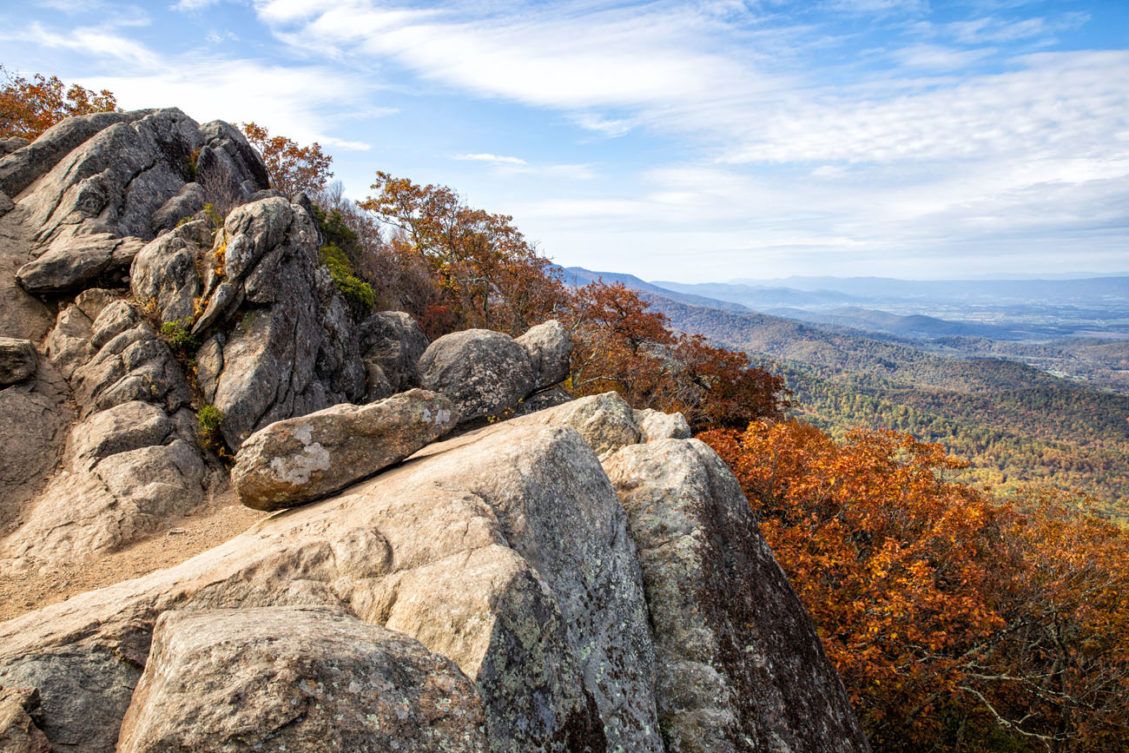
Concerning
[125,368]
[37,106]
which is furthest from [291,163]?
[125,368]

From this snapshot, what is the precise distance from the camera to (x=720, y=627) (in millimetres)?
9945

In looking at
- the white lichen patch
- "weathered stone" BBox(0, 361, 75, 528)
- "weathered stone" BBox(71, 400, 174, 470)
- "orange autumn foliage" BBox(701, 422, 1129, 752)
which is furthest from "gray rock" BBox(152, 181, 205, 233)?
"orange autumn foliage" BBox(701, 422, 1129, 752)

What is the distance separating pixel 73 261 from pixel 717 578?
891 inches

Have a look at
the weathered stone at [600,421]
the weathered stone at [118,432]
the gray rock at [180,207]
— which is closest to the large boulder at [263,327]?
the weathered stone at [118,432]

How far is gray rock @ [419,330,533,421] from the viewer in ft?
75.0

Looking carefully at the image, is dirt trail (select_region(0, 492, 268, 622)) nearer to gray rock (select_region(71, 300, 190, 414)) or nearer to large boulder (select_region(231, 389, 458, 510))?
large boulder (select_region(231, 389, 458, 510))

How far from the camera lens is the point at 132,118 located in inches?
1144

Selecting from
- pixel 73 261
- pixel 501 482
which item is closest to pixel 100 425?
pixel 73 261

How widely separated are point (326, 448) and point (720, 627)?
8719mm

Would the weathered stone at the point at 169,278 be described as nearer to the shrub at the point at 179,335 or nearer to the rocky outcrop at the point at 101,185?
the shrub at the point at 179,335

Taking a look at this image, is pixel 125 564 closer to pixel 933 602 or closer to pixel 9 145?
pixel 933 602

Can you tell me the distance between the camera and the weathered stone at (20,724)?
532cm

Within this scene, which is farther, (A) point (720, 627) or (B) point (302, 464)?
(B) point (302, 464)

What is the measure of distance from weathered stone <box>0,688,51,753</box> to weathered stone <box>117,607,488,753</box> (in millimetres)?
713
